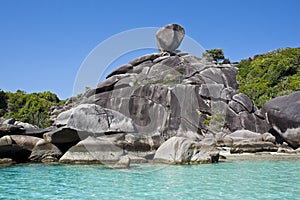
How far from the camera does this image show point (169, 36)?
121 ft

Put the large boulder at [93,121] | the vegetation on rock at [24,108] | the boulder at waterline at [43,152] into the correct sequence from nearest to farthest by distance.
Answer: the boulder at waterline at [43,152], the large boulder at [93,121], the vegetation on rock at [24,108]

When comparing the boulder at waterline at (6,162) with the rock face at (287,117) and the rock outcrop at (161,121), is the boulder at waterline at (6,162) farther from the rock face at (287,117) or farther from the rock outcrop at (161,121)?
the rock face at (287,117)

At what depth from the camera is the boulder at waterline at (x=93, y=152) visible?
11477mm

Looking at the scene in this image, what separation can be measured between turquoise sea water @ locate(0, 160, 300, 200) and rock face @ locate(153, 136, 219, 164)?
0.69 m

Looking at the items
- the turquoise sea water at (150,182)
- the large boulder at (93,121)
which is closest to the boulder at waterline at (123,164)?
the turquoise sea water at (150,182)

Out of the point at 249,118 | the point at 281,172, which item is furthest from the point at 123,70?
the point at 281,172

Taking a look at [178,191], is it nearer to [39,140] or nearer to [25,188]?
[25,188]

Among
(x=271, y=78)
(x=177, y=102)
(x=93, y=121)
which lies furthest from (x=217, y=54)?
(x=93, y=121)

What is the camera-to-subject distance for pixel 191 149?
11.5m

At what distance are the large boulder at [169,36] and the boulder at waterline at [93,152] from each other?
26503 mm

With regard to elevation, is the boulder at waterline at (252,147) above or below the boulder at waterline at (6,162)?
above

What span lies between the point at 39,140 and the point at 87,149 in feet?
7.24

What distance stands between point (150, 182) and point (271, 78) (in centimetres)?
3135

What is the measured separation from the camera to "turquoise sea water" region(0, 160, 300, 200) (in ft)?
21.4
